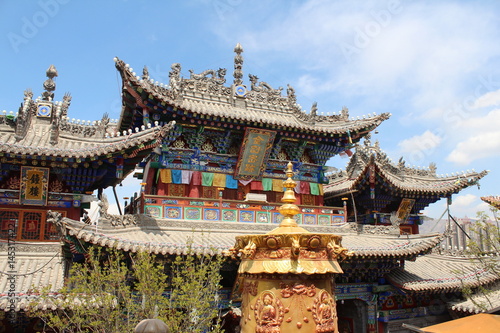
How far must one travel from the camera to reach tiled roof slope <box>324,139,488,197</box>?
54.9 ft

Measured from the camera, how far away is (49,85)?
1281 centimetres

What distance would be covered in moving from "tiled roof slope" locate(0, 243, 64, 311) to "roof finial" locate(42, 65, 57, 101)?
475cm

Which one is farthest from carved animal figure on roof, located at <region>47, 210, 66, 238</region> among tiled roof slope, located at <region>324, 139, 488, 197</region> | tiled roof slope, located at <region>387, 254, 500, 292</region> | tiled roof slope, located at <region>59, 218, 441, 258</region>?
tiled roof slope, located at <region>324, 139, 488, 197</region>

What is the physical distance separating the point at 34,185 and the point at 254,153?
677cm

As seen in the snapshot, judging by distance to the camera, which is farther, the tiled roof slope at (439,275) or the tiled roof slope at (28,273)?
the tiled roof slope at (439,275)

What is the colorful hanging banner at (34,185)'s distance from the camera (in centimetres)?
1072

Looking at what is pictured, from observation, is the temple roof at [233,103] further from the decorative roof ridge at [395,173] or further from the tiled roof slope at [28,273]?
the tiled roof slope at [28,273]

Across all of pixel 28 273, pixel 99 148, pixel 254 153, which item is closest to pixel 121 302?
pixel 28 273

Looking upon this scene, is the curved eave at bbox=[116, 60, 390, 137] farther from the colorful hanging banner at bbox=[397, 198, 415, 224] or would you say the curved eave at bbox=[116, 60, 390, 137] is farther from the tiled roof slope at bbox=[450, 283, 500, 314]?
the tiled roof slope at bbox=[450, 283, 500, 314]

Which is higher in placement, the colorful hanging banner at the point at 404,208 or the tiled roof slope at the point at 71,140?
the tiled roof slope at the point at 71,140

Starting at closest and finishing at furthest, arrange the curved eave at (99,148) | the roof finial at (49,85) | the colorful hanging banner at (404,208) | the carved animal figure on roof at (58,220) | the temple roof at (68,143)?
1. the carved animal figure on roof at (58,220)
2. the curved eave at (99,148)
3. the temple roof at (68,143)
4. the roof finial at (49,85)
5. the colorful hanging banner at (404,208)

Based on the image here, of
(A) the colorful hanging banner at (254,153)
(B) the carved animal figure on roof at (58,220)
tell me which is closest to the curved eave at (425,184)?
(A) the colorful hanging banner at (254,153)

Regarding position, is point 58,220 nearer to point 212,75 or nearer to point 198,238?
point 198,238

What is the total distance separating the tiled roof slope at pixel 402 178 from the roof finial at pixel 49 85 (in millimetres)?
10999
